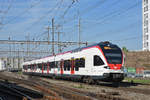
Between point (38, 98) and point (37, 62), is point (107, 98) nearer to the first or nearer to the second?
point (38, 98)

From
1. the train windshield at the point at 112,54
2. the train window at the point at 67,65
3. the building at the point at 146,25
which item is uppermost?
the building at the point at 146,25

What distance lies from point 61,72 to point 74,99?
17784 millimetres

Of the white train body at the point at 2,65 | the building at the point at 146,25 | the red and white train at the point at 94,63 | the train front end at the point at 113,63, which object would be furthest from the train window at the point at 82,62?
the building at the point at 146,25

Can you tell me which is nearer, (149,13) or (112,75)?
(112,75)

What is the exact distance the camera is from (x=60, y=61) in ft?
106

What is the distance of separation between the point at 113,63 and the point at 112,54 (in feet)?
2.71

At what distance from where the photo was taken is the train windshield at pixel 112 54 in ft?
67.6

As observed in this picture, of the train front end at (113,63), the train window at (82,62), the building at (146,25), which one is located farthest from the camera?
the building at (146,25)

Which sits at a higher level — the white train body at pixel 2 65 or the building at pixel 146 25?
the building at pixel 146 25

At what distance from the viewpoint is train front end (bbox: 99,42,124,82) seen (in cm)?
2031

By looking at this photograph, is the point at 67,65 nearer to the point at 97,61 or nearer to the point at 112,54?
the point at 97,61

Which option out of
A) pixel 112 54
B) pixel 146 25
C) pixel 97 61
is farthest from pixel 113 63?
pixel 146 25

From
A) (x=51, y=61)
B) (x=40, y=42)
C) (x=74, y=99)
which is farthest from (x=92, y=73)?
(x=40, y=42)

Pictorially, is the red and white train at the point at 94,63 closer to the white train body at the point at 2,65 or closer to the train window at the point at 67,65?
the train window at the point at 67,65
